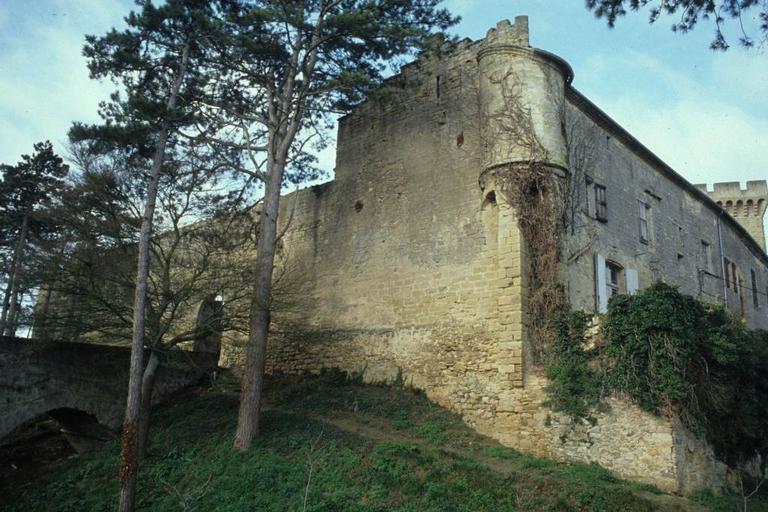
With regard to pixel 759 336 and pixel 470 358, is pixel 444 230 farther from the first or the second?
pixel 759 336

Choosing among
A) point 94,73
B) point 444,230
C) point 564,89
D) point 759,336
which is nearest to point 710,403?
point 759,336

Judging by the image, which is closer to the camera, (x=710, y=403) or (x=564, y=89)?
(x=710, y=403)

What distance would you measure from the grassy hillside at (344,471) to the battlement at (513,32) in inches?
329

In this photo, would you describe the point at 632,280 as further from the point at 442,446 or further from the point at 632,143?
the point at 442,446

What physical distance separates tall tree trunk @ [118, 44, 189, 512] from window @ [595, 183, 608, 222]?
9.94m

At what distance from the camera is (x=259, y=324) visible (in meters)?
12.6

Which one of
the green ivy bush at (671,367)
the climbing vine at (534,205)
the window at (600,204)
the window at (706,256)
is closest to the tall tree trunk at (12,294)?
the climbing vine at (534,205)

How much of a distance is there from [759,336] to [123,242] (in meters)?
14.0

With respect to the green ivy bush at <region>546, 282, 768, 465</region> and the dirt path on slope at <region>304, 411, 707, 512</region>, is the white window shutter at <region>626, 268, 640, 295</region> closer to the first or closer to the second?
the green ivy bush at <region>546, 282, 768, 465</region>

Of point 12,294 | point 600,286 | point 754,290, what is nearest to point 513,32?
point 600,286

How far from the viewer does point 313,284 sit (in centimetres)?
1798

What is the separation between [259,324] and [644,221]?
36.6 ft

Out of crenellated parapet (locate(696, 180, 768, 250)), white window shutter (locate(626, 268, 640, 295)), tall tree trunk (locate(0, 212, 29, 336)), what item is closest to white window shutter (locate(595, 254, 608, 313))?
white window shutter (locate(626, 268, 640, 295))

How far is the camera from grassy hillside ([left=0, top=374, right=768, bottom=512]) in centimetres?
952
